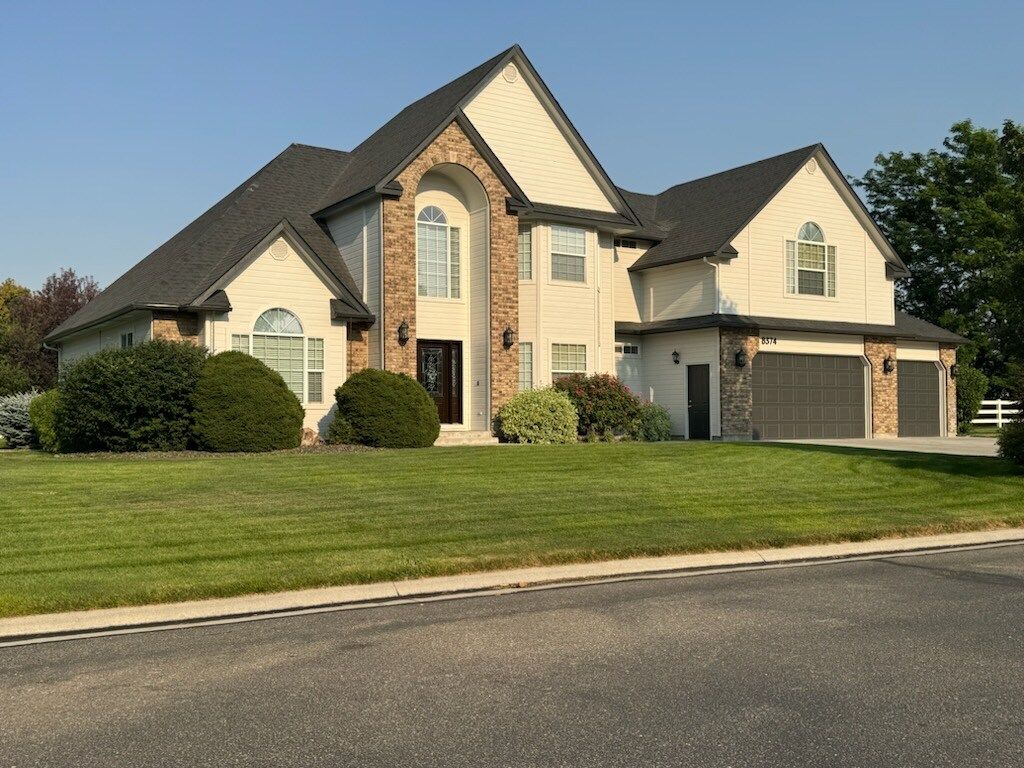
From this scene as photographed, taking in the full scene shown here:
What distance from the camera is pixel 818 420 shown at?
31.7 m

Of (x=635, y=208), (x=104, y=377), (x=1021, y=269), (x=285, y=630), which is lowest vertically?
(x=285, y=630)

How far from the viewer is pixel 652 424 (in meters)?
28.7

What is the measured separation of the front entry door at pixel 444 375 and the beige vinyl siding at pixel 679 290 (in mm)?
7414

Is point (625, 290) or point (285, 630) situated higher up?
point (625, 290)

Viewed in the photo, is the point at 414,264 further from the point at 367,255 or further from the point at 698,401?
the point at 698,401

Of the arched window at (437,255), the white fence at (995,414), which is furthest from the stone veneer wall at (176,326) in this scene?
the white fence at (995,414)

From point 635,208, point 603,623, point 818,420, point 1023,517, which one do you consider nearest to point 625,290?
point 635,208

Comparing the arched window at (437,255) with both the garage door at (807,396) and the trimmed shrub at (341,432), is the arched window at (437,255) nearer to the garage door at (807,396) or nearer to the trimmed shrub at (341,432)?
the trimmed shrub at (341,432)

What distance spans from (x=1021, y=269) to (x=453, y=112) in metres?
A: 14.0

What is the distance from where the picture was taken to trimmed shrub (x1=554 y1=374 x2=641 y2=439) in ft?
89.7

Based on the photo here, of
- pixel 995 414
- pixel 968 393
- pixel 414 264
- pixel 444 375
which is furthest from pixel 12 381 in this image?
pixel 995 414

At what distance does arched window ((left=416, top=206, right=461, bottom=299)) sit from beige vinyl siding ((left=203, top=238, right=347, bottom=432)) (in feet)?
9.19

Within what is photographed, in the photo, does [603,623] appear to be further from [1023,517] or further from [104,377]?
[104,377]

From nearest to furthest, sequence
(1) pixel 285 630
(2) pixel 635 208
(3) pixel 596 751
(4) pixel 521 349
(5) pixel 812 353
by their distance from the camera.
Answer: (3) pixel 596 751
(1) pixel 285 630
(4) pixel 521 349
(5) pixel 812 353
(2) pixel 635 208
